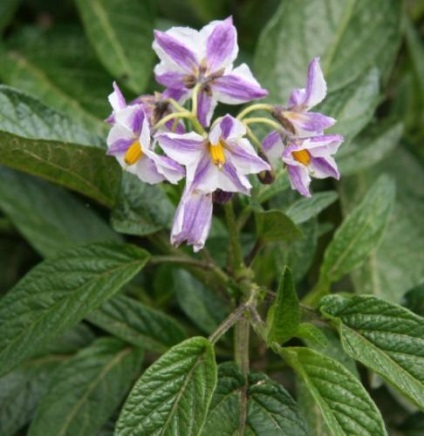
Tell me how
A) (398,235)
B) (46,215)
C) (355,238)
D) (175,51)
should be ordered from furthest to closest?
(398,235) < (46,215) < (355,238) < (175,51)

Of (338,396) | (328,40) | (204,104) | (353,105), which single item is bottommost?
(338,396)

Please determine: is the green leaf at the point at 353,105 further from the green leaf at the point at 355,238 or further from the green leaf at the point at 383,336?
the green leaf at the point at 383,336

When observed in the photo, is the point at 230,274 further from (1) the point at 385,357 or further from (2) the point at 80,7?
(2) the point at 80,7

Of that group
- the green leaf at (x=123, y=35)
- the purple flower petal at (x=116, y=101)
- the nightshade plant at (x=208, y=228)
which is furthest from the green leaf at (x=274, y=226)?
the green leaf at (x=123, y=35)

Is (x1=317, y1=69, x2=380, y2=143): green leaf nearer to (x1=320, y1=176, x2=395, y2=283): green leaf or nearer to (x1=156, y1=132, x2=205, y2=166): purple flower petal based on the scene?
(x1=320, y1=176, x2=395, y2=283): green leaf

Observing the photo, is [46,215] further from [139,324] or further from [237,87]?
[237,87]

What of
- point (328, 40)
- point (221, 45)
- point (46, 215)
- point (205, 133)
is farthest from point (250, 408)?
point (328, 40)

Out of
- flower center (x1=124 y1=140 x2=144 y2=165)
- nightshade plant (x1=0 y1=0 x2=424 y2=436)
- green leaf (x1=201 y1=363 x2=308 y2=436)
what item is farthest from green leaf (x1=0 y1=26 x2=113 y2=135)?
green leaf (x1=201 y1=363 x2=308 y2=436)
